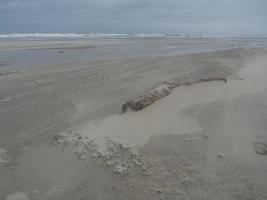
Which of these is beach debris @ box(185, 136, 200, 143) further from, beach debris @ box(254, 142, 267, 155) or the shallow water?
the shallow water

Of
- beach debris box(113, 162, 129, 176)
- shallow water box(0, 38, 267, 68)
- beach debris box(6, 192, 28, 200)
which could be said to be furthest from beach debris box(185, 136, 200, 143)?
shallow water box(0, 38, 267, 68)

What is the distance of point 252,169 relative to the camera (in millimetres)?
4285

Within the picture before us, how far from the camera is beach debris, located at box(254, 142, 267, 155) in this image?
4.73m

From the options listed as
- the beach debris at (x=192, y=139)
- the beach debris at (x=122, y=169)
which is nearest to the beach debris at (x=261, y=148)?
the beach debris at (x=192, y=139)

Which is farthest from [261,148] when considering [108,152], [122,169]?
[108,152]

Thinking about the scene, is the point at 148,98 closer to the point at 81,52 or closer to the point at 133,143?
the point at 133,143

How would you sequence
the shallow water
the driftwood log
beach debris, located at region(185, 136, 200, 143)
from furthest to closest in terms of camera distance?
1. the shallow water
2. the driftwood log
3. beach debris, located at region(185, 136, 200, 143)

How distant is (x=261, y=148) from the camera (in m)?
4.84

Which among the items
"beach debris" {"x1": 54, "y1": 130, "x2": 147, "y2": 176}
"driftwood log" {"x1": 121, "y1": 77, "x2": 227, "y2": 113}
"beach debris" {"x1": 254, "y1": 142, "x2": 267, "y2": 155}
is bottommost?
"beach debris" {"x1": 54, "y1": 130, "x2": 147, "y2": 176}

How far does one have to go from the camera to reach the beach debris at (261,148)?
15.5 feet

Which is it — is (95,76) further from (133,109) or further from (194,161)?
(194,161)

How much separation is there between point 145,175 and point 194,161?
32.5 inches

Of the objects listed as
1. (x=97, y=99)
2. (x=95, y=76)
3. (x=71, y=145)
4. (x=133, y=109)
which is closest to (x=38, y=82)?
(x=95, y=76)

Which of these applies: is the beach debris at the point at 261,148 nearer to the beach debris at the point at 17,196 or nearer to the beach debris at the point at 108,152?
the beach debris at the point at 108,152
